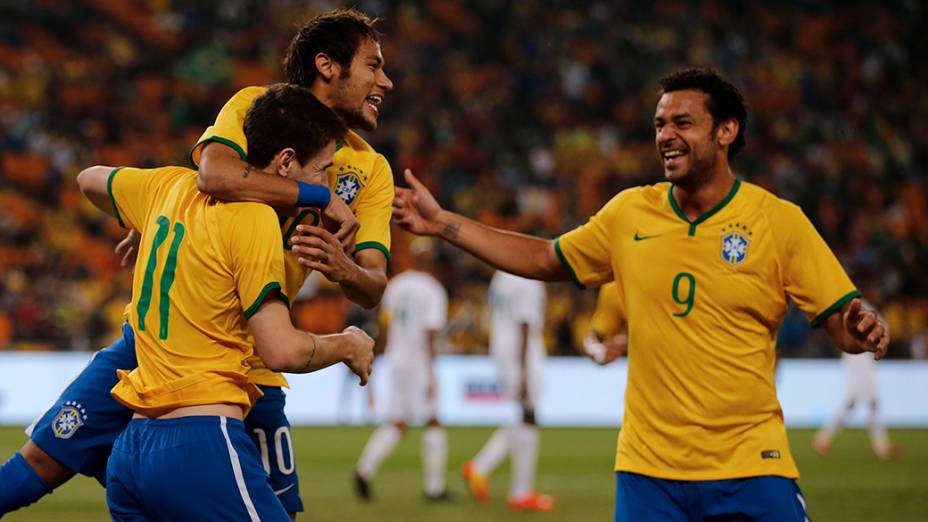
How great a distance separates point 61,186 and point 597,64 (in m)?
10.8

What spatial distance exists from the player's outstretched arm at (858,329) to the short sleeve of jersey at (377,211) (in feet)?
5.62

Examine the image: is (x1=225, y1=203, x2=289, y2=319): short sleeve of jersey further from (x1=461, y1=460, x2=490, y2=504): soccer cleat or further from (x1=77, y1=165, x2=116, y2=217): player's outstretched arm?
(x1=461, y1=460, x2=490, y2=504): soccer cleat

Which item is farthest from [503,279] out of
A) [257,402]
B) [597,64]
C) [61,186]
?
[597,64]

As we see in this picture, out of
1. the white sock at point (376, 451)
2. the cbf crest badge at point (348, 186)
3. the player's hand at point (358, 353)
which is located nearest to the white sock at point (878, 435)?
the white sock at point (376, 451)

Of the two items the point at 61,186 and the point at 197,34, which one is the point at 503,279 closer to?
the point at 61,186

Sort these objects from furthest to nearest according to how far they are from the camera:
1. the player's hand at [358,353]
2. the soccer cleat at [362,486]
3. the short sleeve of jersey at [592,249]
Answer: the soccer cleat at [362,486] → the short sleeve of jersey at [592,249] → the player's hand at [358,353]

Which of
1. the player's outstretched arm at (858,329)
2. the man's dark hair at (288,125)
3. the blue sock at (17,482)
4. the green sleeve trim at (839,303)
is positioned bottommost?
the blue sock at (17,482)

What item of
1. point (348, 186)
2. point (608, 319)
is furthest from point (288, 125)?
point (608, 319)

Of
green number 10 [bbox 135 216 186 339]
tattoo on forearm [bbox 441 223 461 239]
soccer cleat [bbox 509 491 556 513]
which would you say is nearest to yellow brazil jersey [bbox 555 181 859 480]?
tattoo on forearm [bbox 441 223 461 239]

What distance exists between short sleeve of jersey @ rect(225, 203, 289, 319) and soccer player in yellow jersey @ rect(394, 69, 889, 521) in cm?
159

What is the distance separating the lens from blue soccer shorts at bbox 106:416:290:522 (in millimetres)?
3848

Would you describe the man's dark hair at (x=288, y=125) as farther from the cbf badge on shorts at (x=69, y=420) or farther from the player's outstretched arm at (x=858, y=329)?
the player's outstretched arm at (x=858, y=329)

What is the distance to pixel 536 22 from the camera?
26.8 meters

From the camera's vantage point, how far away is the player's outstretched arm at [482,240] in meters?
5.33
